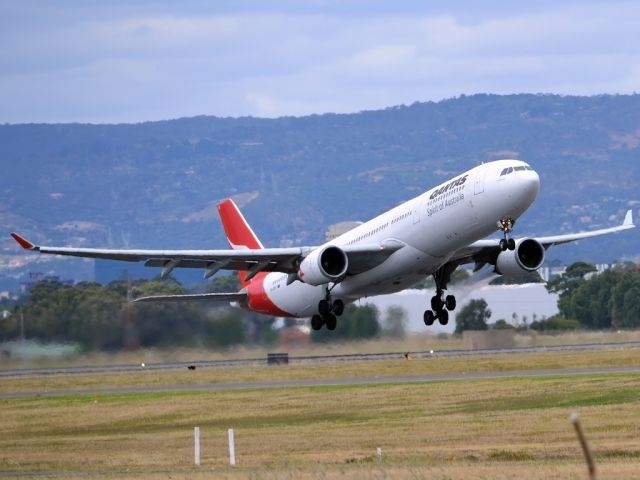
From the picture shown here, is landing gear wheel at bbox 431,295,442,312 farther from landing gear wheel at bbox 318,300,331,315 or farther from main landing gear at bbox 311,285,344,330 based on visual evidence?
landing gear wheel at bbox 318,300,331,315

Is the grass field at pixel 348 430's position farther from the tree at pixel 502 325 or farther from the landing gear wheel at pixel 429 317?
the tree at pixel 502 325

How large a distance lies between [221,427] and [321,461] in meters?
10.6

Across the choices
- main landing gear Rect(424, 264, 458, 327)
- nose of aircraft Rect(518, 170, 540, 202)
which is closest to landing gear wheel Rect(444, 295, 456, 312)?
main landing gear Rect(424, 264, 458, 327)

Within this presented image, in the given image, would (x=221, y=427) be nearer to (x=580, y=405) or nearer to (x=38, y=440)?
(x=38, y=440)

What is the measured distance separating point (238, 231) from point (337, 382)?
8421mm

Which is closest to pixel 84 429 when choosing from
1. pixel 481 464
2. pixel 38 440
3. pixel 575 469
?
pixel 38 440

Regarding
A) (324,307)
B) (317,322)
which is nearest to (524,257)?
(324,307)

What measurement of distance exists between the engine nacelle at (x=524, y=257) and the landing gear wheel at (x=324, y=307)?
6027 mm

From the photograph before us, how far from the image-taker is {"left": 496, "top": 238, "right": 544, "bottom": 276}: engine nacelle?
163 feet

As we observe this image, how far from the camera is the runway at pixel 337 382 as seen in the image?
56844mm

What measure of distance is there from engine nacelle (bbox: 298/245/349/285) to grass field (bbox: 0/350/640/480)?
4024mm

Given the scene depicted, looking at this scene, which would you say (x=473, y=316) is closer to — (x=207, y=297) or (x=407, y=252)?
(x=207, y=297)

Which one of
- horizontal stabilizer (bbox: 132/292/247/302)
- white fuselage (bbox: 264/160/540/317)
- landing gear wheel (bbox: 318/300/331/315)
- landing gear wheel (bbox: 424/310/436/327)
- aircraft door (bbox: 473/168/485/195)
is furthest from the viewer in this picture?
horizontal stabilizer (bbox: 132/292/247/302)

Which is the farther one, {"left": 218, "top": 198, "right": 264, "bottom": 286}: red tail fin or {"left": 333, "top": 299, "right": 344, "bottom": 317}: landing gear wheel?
{"left": 218, "top": 198, "right": 264, "bottom": 286}: red tail fin
